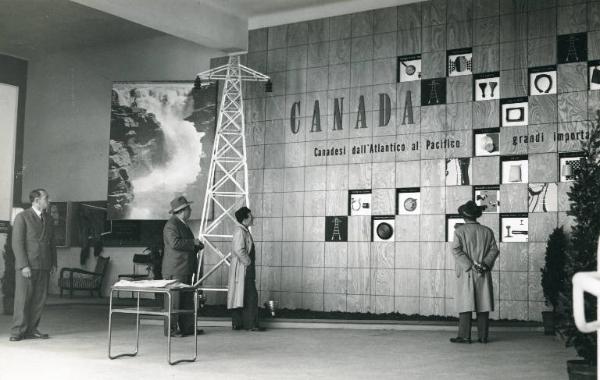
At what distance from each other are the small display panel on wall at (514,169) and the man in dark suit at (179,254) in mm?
4834

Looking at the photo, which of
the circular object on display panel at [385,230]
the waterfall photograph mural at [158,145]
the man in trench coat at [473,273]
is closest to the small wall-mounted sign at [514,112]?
the circular object on display panel at [385,230]

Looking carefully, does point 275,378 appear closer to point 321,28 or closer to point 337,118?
point 337,118

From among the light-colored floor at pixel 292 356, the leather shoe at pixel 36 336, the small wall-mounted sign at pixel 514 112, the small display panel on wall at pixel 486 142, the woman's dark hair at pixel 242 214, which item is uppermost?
the small wall-mounted sign at pixel 514 112

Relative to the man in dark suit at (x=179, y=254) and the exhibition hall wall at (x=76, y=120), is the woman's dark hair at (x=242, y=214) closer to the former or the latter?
the man in dark suit at (x=179, y=254)

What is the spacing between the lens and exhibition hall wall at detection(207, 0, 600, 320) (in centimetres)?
Result: 1009

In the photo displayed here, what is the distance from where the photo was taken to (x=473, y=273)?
831cm

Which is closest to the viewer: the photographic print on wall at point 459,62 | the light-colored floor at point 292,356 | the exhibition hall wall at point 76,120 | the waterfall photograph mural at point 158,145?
the light-colored floor at point 292,356

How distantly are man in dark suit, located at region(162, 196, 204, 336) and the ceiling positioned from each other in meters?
3.79

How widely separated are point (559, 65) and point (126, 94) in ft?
26.8

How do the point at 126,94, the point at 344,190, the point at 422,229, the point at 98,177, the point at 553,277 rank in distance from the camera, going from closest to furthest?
the point at 553,277, the point at 422,229, the point at 344,190, the point at 126,94, the point at 98,177

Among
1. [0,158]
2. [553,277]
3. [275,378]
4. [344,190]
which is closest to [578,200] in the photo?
[275,378]

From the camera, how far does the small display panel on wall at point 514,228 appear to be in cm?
1016

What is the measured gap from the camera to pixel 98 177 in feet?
52.2

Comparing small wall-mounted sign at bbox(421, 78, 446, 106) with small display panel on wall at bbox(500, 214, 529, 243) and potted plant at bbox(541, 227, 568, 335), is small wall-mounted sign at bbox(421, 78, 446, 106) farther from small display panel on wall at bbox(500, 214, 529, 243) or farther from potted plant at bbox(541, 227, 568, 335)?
potted plant at bbox(541, 227, 568, 335)
